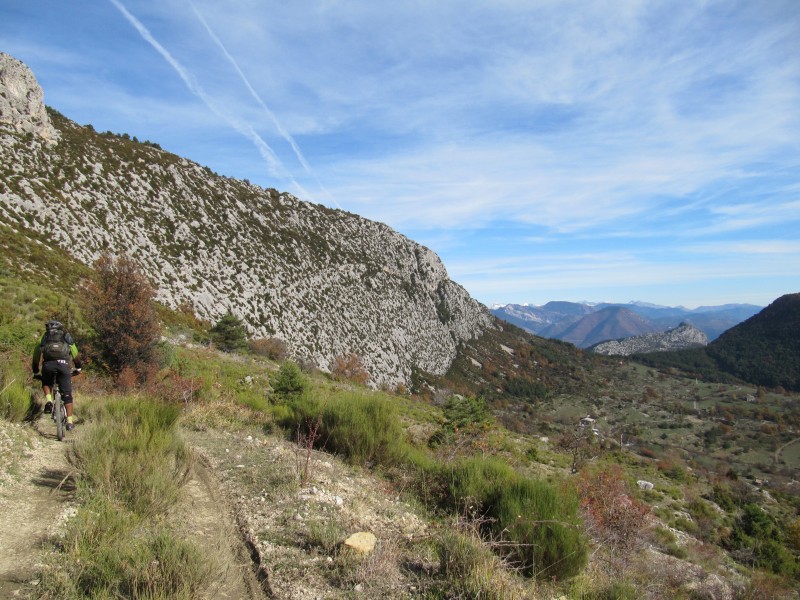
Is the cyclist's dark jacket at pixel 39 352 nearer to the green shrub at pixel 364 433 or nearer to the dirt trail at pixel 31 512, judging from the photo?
the dirt trail at pixel 31 512

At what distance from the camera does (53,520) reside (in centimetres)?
406

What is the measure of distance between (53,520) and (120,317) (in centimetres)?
1246

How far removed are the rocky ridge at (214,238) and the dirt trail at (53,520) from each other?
39253 mm

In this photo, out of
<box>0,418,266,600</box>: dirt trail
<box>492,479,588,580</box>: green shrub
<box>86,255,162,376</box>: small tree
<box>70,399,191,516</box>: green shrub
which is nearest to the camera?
<box>0,418,266,600</box>: dirt trail

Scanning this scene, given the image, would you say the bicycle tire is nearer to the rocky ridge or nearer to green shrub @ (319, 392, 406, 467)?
green shrub @ (319, 392, 406, 467)

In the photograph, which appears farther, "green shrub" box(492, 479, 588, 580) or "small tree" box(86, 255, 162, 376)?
"small tree" box(86, 255, 162, 376)

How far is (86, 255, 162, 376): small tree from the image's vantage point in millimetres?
14422

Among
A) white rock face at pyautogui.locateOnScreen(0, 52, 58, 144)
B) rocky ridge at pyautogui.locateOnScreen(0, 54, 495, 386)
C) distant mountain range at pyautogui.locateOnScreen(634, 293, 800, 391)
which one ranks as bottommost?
distant mountain range at pyautogui.locateOnScreen(634, 293, 800, 391)

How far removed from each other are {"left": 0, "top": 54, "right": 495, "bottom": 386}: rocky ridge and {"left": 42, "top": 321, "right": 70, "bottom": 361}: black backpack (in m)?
36.7

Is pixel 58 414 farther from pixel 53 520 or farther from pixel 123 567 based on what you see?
pixel 123 567

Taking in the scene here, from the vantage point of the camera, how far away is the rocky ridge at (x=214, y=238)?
40938 millimetres

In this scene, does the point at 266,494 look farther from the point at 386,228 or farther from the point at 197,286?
the point at 386,228

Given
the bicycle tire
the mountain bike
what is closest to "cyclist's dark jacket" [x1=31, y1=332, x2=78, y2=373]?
the mountain bike

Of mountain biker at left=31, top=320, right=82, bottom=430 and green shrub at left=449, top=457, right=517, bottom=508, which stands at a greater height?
mountain biker at left=31, top=320, right=82, bottom=430
